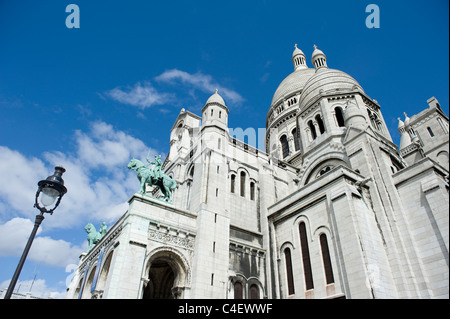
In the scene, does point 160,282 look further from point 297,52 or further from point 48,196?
point 297,52

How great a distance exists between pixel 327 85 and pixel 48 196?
28.9m

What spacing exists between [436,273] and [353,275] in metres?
3.86

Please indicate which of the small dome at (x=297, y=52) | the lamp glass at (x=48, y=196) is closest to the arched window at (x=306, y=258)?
the lamp glass at (x=48, y=196)

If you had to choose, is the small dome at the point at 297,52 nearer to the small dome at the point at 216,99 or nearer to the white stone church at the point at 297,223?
the white stone church at the point at 297,223

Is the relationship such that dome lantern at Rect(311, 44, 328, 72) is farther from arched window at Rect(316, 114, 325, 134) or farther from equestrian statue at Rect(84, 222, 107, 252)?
equestrian statue at Rect(84, 222, 107, 252)

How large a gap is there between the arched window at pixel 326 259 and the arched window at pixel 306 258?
1.21m

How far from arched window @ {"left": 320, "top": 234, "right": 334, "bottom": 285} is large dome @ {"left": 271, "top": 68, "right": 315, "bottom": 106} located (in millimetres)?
34245

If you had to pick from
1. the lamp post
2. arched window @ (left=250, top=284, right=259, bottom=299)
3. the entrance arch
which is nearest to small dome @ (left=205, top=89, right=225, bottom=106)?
the entrance arch

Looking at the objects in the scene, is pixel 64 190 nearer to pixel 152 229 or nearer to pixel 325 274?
pixel 152 229

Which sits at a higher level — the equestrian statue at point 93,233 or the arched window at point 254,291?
the equestrian statue at point 93,233

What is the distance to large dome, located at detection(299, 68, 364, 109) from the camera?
30.4 m

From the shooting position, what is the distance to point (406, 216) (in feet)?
56.3

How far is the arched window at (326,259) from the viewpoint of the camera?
17.2 m
